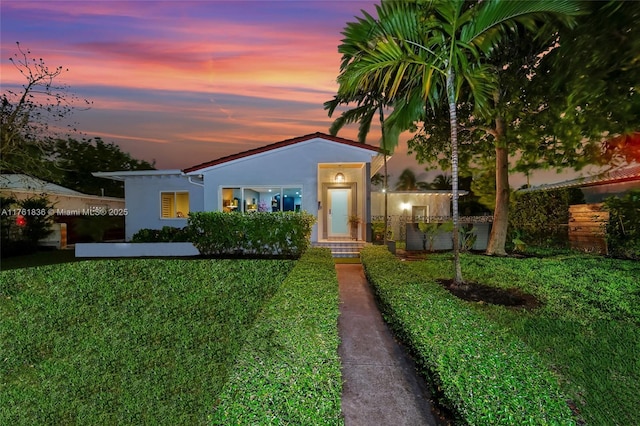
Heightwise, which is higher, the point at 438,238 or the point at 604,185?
the point at 604,185

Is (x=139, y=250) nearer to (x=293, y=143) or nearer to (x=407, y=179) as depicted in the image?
(x=293, y=143)

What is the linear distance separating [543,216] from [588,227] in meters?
1.83

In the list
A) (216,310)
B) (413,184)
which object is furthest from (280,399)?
(413,184)

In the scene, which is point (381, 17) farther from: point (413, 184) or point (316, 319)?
point (413, 184)

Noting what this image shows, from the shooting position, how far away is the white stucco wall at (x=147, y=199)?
13703 mm

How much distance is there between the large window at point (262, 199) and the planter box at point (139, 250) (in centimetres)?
211

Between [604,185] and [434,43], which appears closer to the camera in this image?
[434,43]

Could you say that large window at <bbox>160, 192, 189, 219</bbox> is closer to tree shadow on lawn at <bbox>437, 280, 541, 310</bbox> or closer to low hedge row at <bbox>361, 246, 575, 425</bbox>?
tree shadow on lawn at <bbox>437, 280, 541, 310</bbox>

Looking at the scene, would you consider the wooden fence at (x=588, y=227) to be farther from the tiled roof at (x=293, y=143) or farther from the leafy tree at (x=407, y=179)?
the leafy tree at (x=407, y=179)

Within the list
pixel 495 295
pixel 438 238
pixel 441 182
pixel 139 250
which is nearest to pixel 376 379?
pixel 495 295

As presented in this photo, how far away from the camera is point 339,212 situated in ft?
42.5

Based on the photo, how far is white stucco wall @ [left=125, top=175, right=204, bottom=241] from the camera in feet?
45.0

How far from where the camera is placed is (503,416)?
76.2 inches

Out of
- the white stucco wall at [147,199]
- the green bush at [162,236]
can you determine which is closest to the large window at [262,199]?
the green bush at [162,236]
